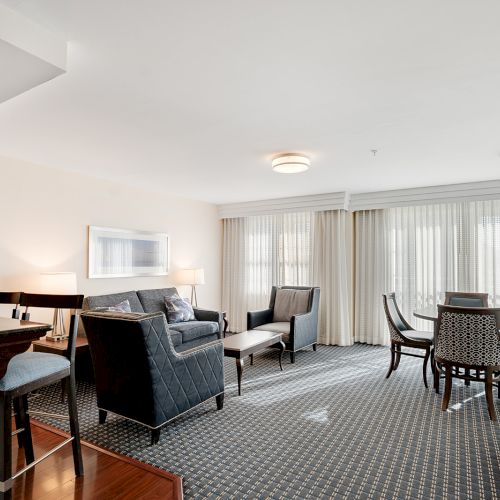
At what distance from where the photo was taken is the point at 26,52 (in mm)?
1628

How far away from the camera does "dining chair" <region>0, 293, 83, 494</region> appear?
5.27ft

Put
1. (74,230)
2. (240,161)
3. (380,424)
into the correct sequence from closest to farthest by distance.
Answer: (380,424), (240,161), (74,230)

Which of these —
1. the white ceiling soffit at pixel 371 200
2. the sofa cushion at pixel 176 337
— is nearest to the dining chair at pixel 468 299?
the white ceiling soffit at pixel 371 200

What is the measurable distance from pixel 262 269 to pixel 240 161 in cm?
303

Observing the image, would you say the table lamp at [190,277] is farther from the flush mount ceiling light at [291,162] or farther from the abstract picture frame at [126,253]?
the flush mount ceiling light at [291,162]

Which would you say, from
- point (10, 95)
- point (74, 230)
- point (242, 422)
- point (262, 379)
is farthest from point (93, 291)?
point (10, 95)

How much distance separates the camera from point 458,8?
153cm

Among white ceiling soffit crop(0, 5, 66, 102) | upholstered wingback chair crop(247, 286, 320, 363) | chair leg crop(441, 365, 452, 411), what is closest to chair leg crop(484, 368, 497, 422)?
chair leg crop(441, 365, 452, 411)

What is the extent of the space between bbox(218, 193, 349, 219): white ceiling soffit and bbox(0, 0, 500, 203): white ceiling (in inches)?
61.5

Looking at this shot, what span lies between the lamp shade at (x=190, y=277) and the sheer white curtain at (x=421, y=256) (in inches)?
103

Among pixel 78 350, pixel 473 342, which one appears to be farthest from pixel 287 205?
pixel 78 350

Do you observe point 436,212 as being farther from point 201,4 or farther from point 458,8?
point 201,4

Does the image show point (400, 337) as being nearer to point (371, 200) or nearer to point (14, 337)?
point (371, 200)

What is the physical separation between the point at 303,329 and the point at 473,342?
2.26 meters
